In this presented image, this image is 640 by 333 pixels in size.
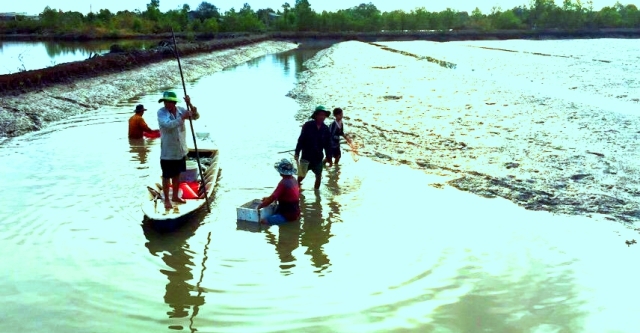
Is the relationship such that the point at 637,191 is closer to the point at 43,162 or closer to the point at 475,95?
the point at 43,162

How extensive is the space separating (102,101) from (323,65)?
63.7ft

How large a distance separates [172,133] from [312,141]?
242 centimetres

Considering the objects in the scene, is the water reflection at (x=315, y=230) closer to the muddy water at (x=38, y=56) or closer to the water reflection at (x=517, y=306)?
the water reflection at (x=517, y=306)

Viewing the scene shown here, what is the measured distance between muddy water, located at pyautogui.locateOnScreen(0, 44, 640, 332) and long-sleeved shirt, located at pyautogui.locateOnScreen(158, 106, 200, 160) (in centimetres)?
108

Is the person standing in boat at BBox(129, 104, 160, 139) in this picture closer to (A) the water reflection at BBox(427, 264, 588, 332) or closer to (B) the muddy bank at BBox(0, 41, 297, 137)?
(B) the muddy bank at BBox(0, 41, 297, 137)

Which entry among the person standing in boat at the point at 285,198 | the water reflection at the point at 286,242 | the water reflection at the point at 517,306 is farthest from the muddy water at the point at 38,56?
the water reflection at the point at 517,306

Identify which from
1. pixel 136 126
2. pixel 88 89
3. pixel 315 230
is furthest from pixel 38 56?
pixel 315 230

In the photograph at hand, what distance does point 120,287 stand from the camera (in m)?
6.27

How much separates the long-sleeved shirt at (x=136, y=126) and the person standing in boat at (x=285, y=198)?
6.94 m

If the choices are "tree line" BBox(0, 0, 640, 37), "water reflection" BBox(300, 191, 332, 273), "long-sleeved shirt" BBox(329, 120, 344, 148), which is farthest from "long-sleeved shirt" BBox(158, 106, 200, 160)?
"tree line" BBox(0, 0, 640, 37)

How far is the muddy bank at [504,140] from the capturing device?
31.3 feet

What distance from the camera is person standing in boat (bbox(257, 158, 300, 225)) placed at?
801cm

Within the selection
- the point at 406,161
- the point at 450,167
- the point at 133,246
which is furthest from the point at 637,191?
the point at 133,246

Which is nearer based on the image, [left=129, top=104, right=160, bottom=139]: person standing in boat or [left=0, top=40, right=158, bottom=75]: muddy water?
[left=129, top=104, right=160, bottom=139]: person standing in boat
